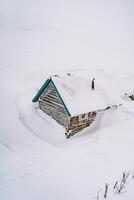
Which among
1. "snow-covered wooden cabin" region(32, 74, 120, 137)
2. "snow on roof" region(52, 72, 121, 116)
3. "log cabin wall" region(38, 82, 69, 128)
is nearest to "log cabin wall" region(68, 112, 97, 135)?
"snow-covered wooden cabin" region(32, 74, 120, 137)

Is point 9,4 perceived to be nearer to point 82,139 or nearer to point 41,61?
point 41,61

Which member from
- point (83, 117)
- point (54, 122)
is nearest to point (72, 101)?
point (83, 117)

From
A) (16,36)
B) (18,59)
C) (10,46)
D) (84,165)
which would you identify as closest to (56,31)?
(16,36)

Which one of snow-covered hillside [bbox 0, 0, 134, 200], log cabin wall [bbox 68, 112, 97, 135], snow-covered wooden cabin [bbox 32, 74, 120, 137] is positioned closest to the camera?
snow-covered hillside [bbox 0, 0, 134, 200]

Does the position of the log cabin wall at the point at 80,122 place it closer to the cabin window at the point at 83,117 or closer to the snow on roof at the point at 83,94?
the cabin window at the point at 83,117

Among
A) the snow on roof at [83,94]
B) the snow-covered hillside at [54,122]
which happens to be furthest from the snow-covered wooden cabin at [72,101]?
the snow-covered hillside at [54,122]

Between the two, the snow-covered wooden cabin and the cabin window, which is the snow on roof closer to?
the snow-covered wooden cabin
